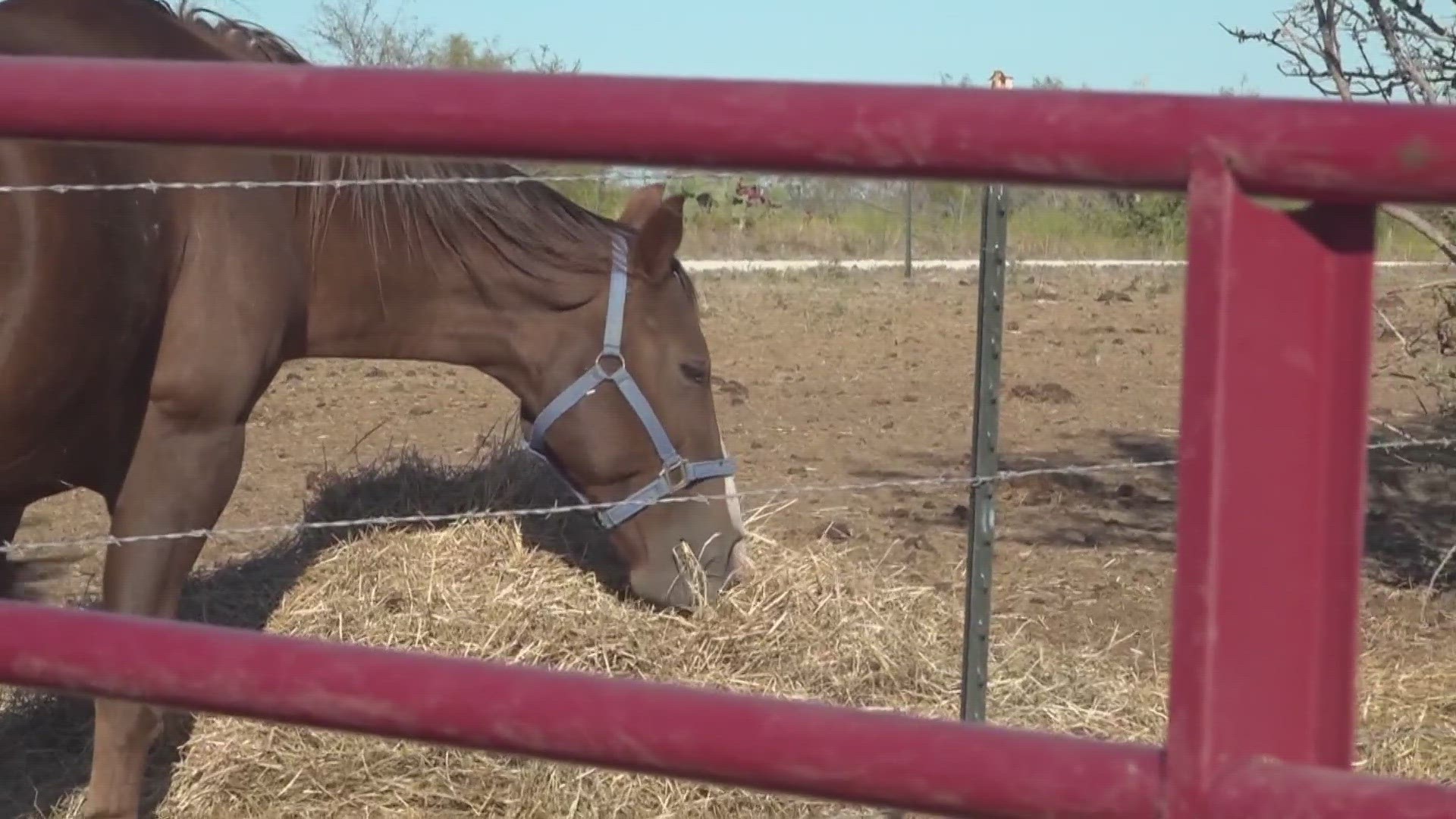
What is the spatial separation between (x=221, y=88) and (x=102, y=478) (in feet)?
8.63

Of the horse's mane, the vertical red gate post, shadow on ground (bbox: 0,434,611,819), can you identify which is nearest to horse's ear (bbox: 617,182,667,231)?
the horse's mane

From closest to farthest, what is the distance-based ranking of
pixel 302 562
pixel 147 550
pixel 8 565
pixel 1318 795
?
pixel 1318 795 < pixel 147 550 < pixel 8 565 < pixel 302 562

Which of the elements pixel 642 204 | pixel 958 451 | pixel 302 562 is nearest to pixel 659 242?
pixel 642 204

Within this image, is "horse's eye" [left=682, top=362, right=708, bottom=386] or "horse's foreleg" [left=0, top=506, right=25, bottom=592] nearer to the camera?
"horse's foreleg" [left=0, top=506, right=25, bottom=592]

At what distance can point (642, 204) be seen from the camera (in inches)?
175

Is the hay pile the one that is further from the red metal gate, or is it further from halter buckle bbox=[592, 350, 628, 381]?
the red metal gate

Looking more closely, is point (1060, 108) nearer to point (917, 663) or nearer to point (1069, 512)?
point (917, 663)

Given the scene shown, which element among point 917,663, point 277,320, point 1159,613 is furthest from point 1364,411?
point 1159,613

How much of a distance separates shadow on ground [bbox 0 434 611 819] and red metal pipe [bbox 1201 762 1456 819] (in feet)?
10.6

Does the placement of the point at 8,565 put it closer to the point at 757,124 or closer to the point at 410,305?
the point at 410,305

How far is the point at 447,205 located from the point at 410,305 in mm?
251

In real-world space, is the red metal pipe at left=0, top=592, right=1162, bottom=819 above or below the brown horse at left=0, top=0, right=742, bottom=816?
below

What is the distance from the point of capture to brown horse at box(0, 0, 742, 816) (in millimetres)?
3115

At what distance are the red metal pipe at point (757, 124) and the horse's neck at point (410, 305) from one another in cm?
264
